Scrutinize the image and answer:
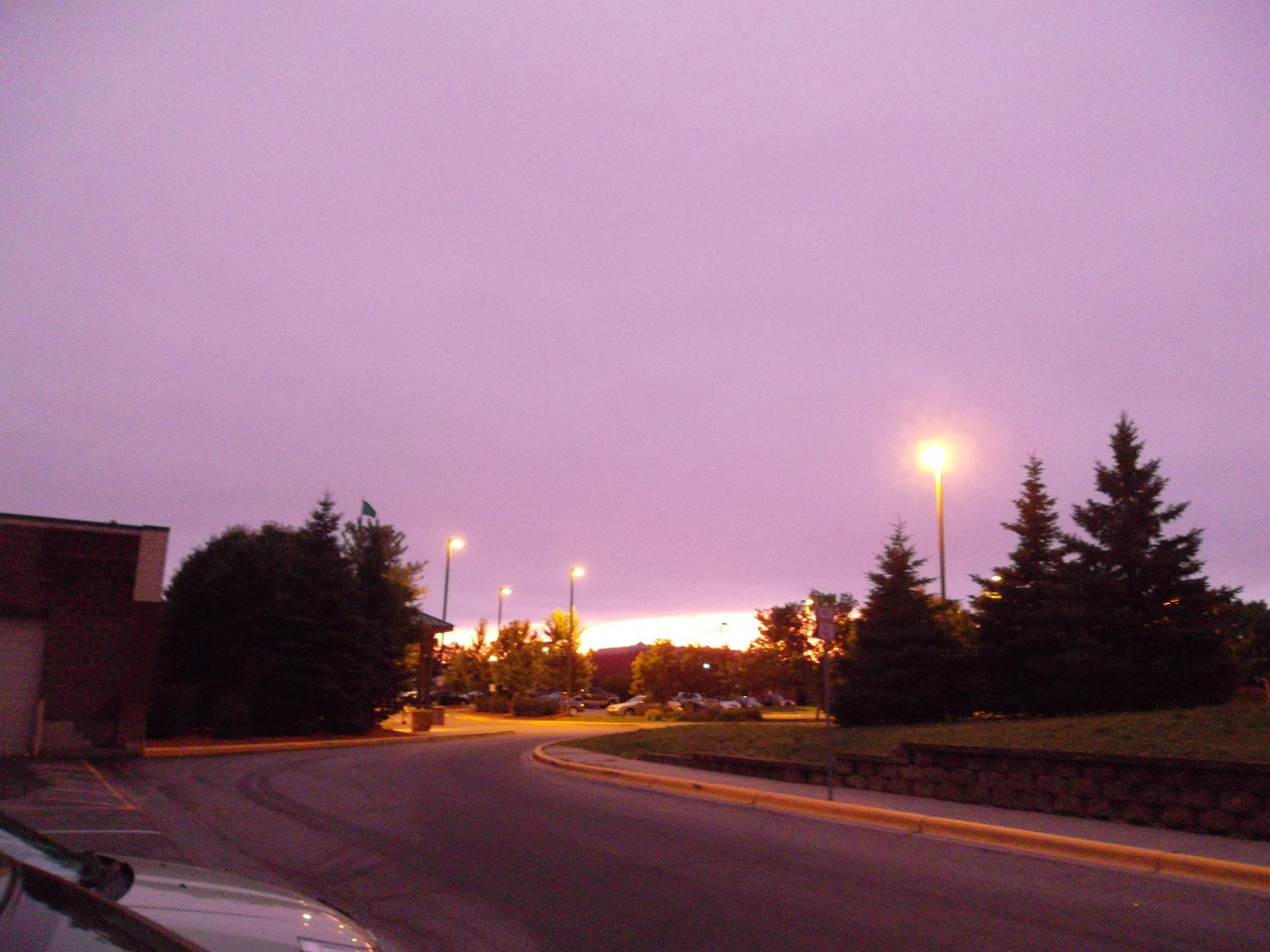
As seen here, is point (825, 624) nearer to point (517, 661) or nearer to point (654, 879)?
point (654, 879)

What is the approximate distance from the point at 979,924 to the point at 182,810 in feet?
35.4

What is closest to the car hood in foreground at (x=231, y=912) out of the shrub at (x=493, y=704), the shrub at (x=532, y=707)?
the shrub at (x=532, y=707)

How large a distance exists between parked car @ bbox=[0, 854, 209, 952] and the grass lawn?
12023 millimetres

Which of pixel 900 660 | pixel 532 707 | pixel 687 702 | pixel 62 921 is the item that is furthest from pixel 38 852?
pixel 687 702

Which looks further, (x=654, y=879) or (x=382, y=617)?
(x=382, y=617)

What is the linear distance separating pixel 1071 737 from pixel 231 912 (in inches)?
519

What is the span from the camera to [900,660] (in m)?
21.6

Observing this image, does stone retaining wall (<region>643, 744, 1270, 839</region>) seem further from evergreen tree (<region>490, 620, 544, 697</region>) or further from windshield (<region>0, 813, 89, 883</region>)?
evergreen tree (<region>490, 620, 544, 697</region>)

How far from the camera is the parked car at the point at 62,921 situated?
2369mm

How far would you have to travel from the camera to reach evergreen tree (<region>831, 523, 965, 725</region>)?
21.5m

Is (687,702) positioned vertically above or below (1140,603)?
below

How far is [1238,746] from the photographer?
477 inches

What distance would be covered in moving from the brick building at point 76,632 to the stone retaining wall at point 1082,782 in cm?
1529

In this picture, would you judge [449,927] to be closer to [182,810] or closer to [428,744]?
[182,810]
